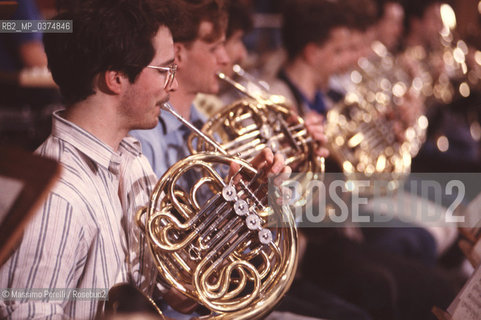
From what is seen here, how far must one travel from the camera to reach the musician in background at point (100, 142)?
118cm

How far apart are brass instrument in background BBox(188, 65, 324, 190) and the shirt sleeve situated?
0.71 meters

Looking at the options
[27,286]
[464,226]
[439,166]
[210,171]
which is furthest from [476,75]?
[27,286]

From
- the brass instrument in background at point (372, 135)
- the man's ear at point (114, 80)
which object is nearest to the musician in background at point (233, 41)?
the brass instrument in background at point (372, 135)

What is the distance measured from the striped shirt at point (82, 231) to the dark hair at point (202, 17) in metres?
0.51

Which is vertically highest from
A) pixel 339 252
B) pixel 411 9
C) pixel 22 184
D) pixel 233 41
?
pixel 22 184

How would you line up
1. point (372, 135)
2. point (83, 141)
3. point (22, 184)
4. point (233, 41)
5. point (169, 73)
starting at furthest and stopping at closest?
point (372, 135) < point (233, 41) < point (169, 73) < point (83, 141) < point (22, 184)

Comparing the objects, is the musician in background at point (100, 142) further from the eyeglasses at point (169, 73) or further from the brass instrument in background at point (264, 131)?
the brass instrument in background at point (264, 131)

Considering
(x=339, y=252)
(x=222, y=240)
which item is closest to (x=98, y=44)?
(x=222, y=240)

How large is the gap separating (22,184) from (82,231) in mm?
310

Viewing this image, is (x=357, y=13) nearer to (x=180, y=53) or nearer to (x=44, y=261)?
(x=180, y=53)

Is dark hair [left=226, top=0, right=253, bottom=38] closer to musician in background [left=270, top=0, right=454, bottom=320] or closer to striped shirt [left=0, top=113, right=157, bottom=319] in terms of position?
musician in background [left=270, top=0, right=454, bottom=320]

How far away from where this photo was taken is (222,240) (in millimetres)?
1350

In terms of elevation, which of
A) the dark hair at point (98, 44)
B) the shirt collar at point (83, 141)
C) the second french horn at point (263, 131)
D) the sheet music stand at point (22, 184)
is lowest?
the second french horn at point (263, 131)

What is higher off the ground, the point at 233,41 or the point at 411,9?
the point at 233,41
